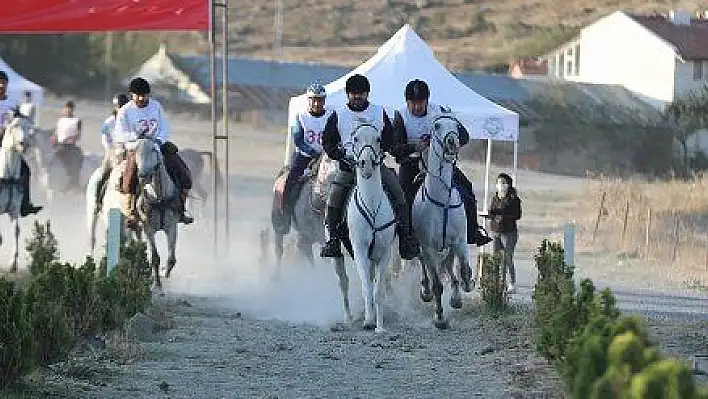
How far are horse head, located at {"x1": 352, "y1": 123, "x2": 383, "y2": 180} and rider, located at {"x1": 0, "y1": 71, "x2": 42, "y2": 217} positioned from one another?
30.0 ft

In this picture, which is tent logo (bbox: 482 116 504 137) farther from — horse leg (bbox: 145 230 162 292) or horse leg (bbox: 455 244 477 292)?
horse leg (bbox: 455 244 477 292)

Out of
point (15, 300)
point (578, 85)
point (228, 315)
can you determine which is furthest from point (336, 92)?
point (578, 85)

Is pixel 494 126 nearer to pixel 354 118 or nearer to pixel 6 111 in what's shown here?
pixel 6 111

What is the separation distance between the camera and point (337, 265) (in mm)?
17828

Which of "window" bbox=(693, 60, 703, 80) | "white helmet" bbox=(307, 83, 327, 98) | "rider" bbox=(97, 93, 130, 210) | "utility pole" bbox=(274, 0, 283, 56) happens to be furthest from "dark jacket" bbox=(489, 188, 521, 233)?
"utility pole" bbox=(274, 0, 283, 56)

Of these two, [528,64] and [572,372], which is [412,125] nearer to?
[572,372]

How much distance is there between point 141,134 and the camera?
21.4m

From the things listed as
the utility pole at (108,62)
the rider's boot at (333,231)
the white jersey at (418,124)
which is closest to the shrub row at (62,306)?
the rider's boot at (333,231)

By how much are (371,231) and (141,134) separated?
5467 millimetres

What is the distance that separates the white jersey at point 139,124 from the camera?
2159cm

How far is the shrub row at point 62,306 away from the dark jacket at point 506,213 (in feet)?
18.0

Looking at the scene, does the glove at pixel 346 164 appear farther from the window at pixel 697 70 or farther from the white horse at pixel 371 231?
the window at pixel 697 70

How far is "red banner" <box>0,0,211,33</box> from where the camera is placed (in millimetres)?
24859

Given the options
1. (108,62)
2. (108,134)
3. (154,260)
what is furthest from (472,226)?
(108,62)
